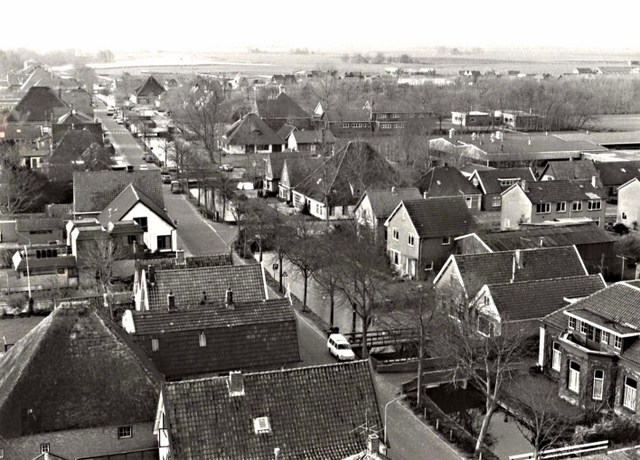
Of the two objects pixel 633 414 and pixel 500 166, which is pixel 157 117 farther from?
pixel 633 414

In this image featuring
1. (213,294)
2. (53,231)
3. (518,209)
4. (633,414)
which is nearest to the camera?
(633,414)

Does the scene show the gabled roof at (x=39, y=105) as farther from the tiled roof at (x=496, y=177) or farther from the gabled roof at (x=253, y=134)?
the tiled roof at (x=496, y=177)

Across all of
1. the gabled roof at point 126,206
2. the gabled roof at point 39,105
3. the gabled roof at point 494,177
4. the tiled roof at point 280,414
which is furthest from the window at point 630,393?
the gabled roof at point 39,105

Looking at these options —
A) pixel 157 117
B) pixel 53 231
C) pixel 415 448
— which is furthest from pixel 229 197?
pixel 157 117

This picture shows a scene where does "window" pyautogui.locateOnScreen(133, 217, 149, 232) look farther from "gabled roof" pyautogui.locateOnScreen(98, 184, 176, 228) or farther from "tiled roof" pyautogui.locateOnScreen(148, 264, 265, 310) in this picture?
"tiled roof" pyautogui.locateOnScreen(148, 264, 265, 310)

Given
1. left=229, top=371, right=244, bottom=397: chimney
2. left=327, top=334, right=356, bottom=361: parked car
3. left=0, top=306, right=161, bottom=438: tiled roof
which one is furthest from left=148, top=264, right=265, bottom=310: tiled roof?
left=229, top=371, right=244, bottom=397: chimney
